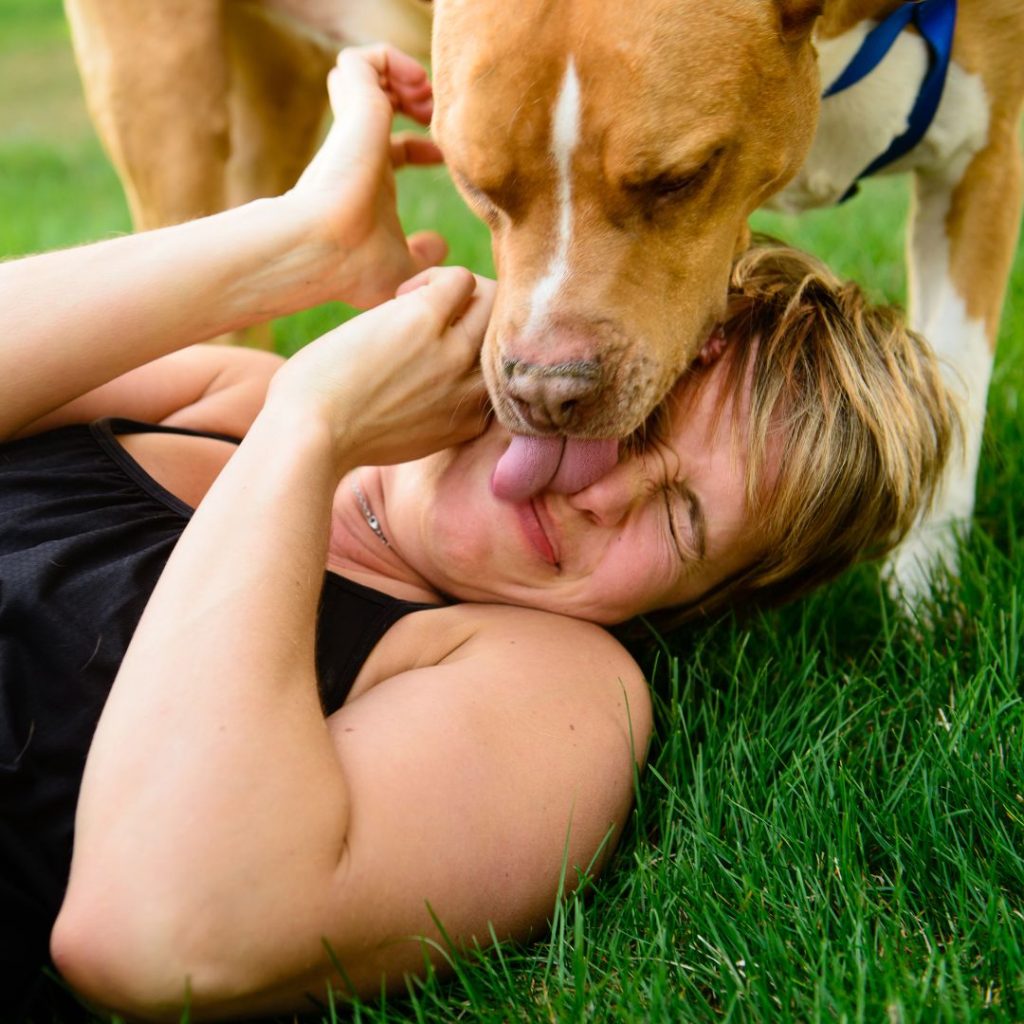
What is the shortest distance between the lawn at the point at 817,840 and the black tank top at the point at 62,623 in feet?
1.34

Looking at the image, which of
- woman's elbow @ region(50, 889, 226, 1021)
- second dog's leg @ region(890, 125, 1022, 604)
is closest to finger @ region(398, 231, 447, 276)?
second dog's leg @ region(890, 125, 1022, 604)

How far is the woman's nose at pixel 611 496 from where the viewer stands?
6.34 feet

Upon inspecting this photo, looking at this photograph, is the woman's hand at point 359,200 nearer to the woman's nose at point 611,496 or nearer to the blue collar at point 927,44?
the woman's nose at point 611,496

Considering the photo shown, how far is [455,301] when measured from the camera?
6.66ft

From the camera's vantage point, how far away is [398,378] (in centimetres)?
189

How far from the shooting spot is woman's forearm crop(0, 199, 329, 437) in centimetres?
194

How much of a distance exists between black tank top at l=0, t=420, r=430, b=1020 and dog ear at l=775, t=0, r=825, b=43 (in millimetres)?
1095

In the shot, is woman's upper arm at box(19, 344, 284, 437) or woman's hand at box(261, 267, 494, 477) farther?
woman's upper arm at box(19, 344, 284, 437)

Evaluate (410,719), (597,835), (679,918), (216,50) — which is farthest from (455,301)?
(216,50)

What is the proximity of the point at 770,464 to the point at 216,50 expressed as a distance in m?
1.79

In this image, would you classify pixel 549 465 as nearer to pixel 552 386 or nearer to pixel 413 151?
pixel 552 386

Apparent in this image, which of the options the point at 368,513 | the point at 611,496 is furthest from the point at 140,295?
the point at 611,496

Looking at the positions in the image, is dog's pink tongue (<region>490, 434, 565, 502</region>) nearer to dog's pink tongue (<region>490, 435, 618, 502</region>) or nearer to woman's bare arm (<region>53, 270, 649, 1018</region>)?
dog's pink tongue (<region>490, 435, 618, 502</region>)

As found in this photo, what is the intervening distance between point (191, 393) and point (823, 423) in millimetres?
1073
